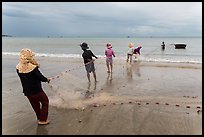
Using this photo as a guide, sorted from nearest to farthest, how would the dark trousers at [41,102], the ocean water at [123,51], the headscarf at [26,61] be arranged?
the headscarf at [26,61] → the dark trousers at [41,102] → the ocean water at [123,51]

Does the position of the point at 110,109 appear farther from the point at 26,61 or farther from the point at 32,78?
the point at 26,61

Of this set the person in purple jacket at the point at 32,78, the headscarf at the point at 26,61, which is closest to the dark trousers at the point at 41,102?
the person in purple jacket at the point at 32,78

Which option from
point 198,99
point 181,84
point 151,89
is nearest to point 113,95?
point 151,89

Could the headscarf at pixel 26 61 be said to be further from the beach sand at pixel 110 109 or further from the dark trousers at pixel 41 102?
the beach sand at pixel 110 109

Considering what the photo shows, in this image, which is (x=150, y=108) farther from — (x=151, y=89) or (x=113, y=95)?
(x=151, y=89)

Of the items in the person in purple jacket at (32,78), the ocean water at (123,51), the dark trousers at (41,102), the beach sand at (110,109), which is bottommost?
the ocean water at (123,51)

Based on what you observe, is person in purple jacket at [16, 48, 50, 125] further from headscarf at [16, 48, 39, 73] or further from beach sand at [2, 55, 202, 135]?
beach sand at [2, 55, 202, 135]

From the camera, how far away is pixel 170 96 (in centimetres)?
962

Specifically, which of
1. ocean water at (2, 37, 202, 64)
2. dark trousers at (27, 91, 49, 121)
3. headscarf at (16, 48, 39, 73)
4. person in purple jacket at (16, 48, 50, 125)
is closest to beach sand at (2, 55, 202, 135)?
dark trousers at (27, 91, 49, 121)

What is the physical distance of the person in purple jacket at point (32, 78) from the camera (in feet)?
20.5

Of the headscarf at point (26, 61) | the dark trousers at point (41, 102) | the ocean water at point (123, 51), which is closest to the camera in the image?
the headscarf at point (26, 61)

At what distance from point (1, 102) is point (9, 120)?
2.06 meters

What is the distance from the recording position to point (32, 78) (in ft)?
21.1

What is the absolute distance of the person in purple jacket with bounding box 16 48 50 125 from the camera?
626 cm
